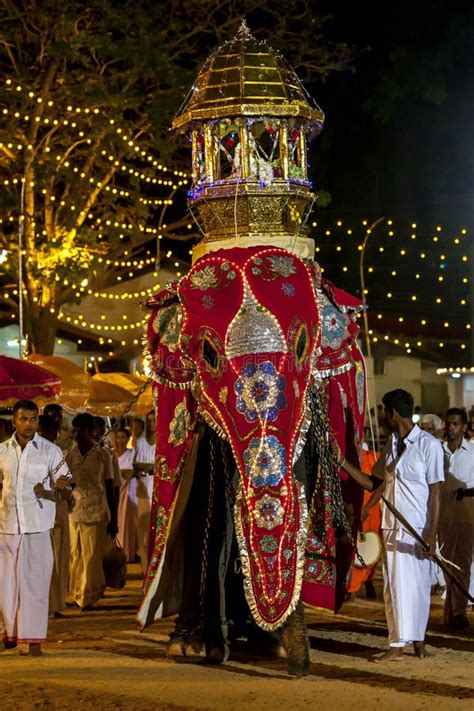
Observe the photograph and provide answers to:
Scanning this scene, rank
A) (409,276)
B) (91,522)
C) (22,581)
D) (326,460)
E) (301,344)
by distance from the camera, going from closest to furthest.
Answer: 1. (301,344)
2. (326,460)
3. (22,581)
4. (91,522)
5. (409,276)

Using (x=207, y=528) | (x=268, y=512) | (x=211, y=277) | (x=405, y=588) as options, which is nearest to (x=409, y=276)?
(x=405, y=588)

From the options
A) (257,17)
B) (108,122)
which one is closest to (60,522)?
(108,122)

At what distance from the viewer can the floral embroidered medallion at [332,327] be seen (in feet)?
29.9

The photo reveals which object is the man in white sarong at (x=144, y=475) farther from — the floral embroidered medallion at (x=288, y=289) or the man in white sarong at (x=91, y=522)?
the floral embroidered medallion at (x=288, y=289)

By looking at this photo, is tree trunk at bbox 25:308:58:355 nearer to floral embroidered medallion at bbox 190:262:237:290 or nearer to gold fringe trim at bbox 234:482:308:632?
floral embroidered medallion at bbox 190:262:237:290

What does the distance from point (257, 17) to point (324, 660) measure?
61.6 ft

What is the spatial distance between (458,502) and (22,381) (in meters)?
4.40

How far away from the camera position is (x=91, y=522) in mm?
13227

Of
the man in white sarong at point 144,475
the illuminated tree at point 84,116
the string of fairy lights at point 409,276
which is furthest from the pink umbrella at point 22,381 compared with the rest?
the string of fairy lights at point 409,276

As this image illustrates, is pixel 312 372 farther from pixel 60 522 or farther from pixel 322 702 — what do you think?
pixel 60 522

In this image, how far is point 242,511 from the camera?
837 cm

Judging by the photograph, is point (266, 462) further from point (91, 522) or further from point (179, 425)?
point (91, 522)

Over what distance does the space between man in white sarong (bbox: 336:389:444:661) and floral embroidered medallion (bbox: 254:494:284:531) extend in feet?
3.69

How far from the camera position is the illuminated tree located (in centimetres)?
2359
